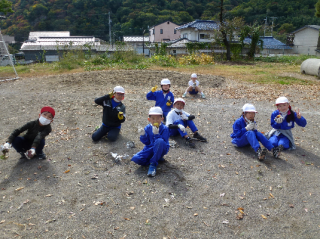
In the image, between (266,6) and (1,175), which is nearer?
(1,175)

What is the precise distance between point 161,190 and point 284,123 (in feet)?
9.18

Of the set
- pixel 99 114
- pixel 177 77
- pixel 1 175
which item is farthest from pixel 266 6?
pixel 1 175

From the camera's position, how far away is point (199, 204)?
342cm

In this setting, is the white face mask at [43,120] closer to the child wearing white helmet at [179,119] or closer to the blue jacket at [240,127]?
the child wearing white helmet at [179,119]

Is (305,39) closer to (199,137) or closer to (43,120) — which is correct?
(199,137)

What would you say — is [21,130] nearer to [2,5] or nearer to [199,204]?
[199,204]

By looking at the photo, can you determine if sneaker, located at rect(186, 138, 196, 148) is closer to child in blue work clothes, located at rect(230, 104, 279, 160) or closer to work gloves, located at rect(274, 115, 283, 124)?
child in blue work clothes, located at rect(230, 104, 279, 160)

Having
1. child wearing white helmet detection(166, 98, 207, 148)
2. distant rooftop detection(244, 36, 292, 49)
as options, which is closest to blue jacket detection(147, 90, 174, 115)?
child wearing white helmet detection(166, 98, 207, 148)

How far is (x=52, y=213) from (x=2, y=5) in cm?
1771

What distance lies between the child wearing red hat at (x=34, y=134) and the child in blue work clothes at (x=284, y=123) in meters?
3.99

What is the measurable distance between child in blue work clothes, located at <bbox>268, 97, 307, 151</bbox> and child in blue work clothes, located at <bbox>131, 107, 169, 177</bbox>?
2.17 meters

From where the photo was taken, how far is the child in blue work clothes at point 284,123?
476 cm

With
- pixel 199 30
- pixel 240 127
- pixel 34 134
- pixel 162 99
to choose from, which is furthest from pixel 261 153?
pixel 199 30

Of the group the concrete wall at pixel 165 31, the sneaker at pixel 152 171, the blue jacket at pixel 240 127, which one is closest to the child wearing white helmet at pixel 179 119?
the blue jacket at pixel 240 127
